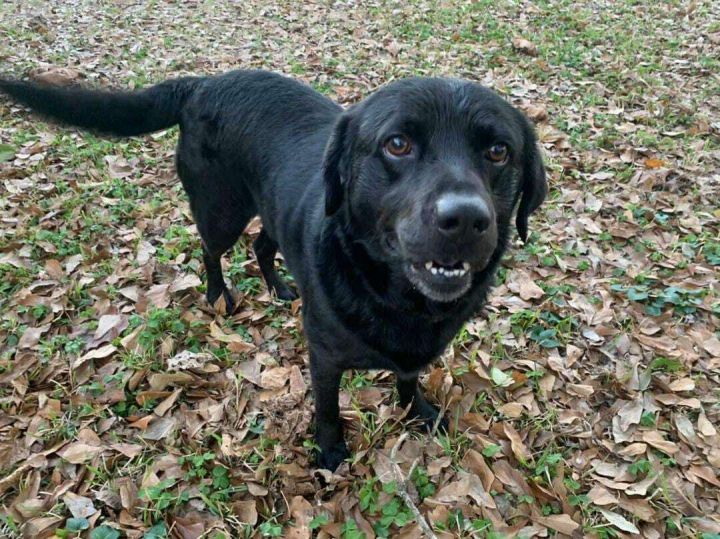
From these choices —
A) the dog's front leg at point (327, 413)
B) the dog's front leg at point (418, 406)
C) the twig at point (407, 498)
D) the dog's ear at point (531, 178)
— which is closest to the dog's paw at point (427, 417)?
the dog's front leg at point (418, 406)

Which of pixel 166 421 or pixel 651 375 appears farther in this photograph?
pixel 651 375

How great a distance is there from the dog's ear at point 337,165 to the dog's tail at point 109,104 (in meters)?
1.19

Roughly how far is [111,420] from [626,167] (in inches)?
171

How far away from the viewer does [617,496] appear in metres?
2.39

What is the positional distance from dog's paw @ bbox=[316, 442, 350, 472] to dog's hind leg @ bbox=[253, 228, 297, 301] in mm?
1154

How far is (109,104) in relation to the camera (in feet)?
8.64

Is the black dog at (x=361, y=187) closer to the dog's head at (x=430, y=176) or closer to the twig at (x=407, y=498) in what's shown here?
the dog's head at (x=430, y=176)

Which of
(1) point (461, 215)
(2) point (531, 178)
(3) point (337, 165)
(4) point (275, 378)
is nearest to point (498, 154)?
(2) point (531, 178)

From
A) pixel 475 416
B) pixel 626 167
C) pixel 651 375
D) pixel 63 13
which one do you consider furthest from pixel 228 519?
pixel 63 13

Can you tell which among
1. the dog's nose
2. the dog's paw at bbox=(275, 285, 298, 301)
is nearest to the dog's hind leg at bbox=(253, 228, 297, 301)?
the dog's paw at bbox=(275, 285, 298, 301)

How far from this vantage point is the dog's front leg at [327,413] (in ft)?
7.70

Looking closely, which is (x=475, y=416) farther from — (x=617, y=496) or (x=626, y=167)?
(x=626, y=167)

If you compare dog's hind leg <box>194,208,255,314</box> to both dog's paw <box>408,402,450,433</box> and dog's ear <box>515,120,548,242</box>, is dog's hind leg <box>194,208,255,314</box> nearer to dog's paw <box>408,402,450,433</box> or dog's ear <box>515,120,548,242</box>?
dog's paw <box>408,402,450,433</box>

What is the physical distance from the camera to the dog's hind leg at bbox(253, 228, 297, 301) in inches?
135
